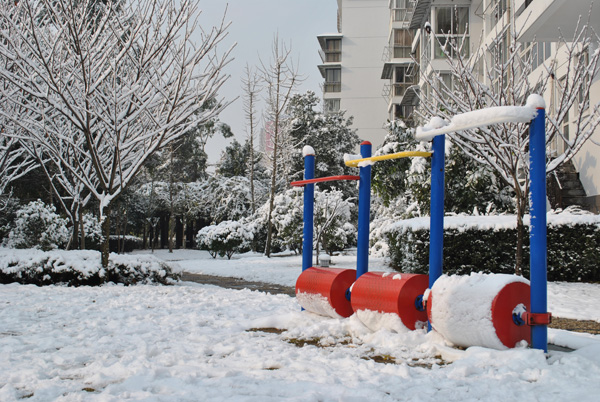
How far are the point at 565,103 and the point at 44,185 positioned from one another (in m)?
18.7

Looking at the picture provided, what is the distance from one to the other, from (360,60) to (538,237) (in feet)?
160

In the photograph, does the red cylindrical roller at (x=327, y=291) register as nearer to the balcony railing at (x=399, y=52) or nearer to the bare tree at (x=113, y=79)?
the bare tree at (x=113, y=79)

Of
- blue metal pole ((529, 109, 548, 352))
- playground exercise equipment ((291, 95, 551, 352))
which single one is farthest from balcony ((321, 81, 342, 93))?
blue metal pole ((529, 109, 548, 352))

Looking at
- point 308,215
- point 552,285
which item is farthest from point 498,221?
point 308,215

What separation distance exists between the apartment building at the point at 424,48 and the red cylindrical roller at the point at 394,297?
5723 millimetres

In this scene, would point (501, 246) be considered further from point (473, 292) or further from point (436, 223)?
point (473, 292)

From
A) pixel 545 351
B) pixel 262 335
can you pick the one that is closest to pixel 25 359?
pixel 262 335

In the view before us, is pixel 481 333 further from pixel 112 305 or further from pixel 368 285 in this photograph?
pixel 112 305

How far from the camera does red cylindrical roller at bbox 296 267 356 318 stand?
19.1 feet

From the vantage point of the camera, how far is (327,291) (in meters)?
5.82

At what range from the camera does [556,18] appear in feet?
39.8

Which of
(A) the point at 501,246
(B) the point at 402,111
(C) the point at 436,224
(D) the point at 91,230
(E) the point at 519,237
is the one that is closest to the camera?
(C) the point at 436,224

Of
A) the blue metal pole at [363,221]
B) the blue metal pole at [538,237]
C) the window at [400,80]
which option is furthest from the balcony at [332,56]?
the blue metal pole at [538,237]

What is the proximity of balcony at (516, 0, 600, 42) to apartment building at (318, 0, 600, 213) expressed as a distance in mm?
19
